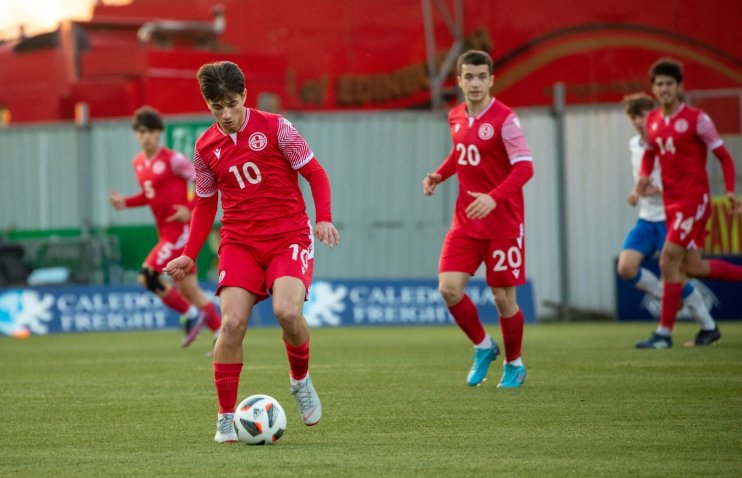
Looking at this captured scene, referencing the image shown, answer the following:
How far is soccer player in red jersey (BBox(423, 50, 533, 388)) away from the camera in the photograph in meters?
9.24

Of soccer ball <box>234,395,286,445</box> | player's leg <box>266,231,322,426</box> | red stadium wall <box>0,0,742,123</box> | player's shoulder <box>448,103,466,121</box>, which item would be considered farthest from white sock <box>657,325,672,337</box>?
red stadium wall <box>0,0,742,123</box>

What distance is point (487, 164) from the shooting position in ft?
30.6

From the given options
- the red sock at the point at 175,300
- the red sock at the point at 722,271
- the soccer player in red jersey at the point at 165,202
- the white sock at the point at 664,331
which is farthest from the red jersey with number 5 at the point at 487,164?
the red sock at the point at 175,300

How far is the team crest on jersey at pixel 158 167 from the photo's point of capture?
550 inches

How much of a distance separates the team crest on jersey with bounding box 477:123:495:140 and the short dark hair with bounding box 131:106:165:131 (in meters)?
5.20

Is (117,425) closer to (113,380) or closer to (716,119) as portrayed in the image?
(113,380)

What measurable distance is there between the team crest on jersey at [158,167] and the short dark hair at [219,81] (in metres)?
7.01

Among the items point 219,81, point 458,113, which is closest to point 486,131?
point 458,113

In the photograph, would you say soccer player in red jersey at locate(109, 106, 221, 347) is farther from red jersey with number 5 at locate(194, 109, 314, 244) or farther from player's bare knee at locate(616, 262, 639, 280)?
red jersey with number 5 at locate(194, 109, 314, 244)

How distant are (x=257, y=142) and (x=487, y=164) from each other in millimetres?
2505

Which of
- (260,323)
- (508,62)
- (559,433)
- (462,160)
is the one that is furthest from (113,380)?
(508,62)

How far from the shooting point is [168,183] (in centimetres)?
1395

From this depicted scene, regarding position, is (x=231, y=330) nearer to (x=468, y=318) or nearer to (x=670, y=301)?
(x=468, y=318)

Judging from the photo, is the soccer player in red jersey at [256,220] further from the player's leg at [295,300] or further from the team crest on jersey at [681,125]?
the team crest on jersey at [681,125]
